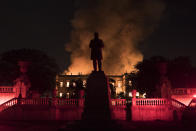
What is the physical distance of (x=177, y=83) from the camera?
90.4 ft

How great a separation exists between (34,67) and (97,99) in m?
25.5

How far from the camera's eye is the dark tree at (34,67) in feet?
104

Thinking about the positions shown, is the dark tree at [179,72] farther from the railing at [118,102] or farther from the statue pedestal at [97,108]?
the statue pedestal at [97,108]

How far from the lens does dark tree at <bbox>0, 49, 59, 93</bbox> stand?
104 feet

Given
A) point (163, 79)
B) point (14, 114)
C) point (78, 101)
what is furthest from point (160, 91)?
point (14, 114)

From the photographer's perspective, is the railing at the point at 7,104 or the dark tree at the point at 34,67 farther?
the dark tree at the point at 34,67

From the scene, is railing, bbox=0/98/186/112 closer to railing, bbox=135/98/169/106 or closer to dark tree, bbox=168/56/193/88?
railing, bbox=135/98/169/106

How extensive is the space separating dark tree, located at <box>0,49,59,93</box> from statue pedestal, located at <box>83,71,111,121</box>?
2304 centimetres

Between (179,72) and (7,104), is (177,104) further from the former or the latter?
(7,104)

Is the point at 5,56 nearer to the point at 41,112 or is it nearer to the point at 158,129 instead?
the point at 41,112

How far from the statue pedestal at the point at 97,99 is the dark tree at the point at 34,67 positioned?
23044mm

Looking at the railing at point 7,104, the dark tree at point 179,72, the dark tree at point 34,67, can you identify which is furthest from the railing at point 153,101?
the dark tree at point 34,67

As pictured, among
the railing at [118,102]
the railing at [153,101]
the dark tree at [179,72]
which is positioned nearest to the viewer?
the railing at [153,101]

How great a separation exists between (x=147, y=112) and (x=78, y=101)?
623 centimetres
